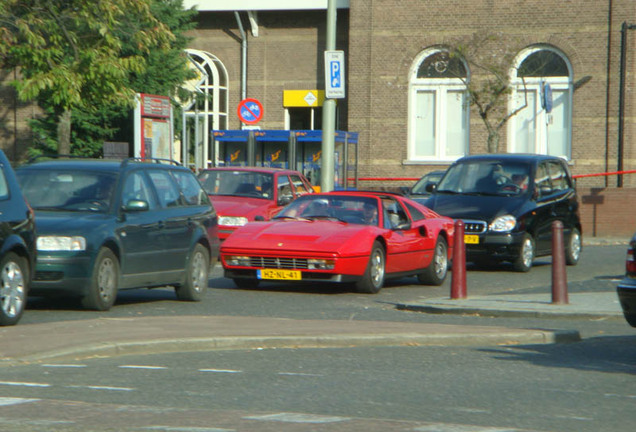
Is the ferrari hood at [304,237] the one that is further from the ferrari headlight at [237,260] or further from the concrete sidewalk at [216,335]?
the concrete sidewalk at [216,335]

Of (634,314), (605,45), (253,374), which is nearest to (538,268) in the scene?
(634,314)

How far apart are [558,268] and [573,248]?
306 inches

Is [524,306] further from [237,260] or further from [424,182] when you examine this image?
[424,182]

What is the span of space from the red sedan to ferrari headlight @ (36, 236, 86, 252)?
7.84 metres

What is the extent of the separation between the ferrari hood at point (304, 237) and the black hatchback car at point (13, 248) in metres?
4.44

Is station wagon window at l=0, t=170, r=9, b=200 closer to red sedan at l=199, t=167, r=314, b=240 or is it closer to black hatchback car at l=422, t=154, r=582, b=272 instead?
red sedan at l=199, t=167, r=314, b=240

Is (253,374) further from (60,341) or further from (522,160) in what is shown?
(522,160)

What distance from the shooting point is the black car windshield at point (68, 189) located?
498 inches

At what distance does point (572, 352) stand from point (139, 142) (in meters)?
14.4

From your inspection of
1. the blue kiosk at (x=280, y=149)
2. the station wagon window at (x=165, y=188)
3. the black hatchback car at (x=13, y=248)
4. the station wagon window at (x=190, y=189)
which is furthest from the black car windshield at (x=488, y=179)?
the blue kiosk at (x=280, y=149)

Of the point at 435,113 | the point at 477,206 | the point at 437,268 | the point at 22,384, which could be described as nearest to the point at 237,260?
the point at 437,268

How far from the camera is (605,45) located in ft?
133

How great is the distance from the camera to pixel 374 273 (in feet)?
50.2

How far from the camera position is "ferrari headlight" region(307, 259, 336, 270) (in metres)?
14.7
